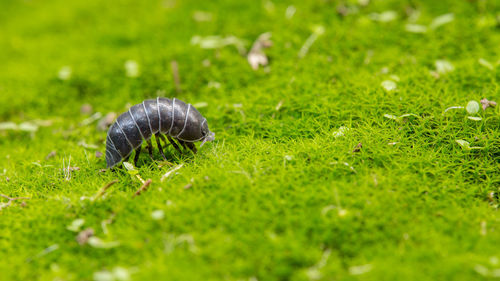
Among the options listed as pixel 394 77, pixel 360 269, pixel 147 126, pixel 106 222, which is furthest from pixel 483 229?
pixel 147 126

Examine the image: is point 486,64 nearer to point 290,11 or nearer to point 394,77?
point 394,77

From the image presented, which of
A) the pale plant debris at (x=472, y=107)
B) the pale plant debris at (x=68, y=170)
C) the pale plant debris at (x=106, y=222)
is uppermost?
the pale plant debris at (x=68, y=170)

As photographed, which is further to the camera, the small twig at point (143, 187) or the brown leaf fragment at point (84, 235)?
the small twig at point (143, 187)

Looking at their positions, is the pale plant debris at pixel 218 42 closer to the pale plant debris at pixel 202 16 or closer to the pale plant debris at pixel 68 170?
the pale plant debris at pixel 202 16

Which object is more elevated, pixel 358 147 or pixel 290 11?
pixel 290 11

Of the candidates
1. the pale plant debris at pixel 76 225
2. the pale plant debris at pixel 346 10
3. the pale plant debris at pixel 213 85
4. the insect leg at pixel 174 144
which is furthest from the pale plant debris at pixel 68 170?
the pale plant debris at pixel 346 10

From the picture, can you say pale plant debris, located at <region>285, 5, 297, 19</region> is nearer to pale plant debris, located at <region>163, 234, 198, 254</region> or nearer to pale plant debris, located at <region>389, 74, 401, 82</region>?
pale plant debris, located at <region>389, 74, 401, 82</region>

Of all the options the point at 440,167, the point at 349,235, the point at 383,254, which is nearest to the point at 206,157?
the point at 349,235
